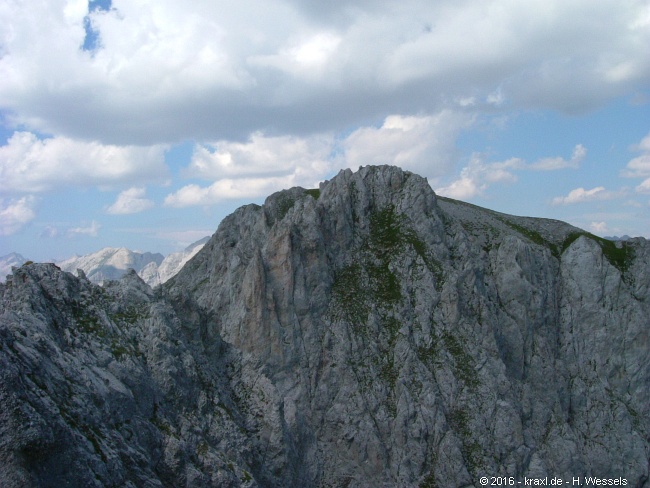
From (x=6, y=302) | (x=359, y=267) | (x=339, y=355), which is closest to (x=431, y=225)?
(x=359, y=267)

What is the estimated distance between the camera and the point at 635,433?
71688 mm

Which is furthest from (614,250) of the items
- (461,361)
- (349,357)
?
(349,357)

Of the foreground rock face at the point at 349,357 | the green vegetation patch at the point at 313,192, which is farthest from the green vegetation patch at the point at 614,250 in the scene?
the green vegetation patch at the point at 313,192

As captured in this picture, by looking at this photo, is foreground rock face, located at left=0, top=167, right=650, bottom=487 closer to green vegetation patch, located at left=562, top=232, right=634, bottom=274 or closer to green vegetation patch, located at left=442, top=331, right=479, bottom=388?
green vegetation patch, located at left=442, top=331, right=479, bottom=388

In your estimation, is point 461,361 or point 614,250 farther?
point 614,250

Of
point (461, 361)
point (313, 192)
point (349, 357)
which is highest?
point (313, 192)

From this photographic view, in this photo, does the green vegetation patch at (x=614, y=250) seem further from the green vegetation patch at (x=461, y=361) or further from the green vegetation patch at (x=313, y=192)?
the green vegetation patch at (x=313, y=192)

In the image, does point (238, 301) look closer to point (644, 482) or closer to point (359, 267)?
point (359, 267)

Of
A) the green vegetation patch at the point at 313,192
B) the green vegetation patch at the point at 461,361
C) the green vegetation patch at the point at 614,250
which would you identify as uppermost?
the green vegetation patch at the point at 313,192

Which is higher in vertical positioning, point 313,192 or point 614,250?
point 313,192

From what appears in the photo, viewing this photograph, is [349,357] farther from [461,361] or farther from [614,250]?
[614,250]

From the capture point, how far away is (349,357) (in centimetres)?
6366

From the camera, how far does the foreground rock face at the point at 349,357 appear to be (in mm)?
33062

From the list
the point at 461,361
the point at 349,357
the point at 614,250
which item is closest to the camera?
the point at 349,357
